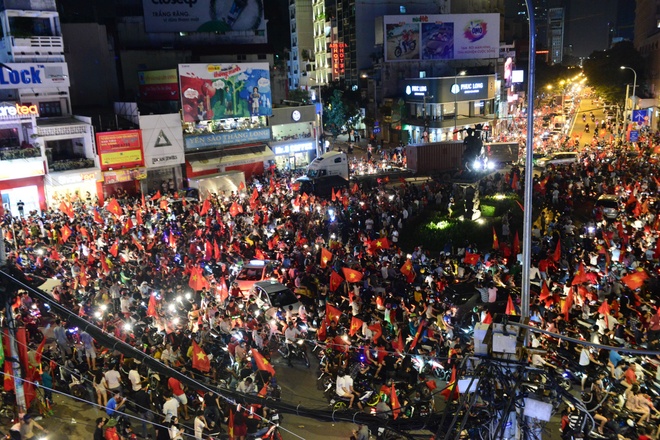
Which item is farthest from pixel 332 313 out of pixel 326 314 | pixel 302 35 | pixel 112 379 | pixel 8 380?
pixel 302 35

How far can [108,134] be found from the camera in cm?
3288

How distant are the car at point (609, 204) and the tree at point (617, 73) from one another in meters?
40.7

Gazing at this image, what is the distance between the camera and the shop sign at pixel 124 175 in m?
33.2

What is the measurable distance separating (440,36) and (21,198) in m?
45.2

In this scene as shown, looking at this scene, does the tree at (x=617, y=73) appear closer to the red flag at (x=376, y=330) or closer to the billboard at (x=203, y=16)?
the billboard at (x=203, y=16)

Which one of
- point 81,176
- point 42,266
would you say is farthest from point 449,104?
point 42,266

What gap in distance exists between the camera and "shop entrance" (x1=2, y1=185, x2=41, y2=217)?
1177 inches

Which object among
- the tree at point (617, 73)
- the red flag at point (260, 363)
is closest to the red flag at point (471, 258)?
the red flag at point (260, 363)

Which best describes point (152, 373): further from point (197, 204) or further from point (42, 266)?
point (197, 204)

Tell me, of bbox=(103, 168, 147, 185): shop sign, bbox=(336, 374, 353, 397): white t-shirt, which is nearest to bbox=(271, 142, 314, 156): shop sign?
bbox=(103, 168, 147, 185): shop sign

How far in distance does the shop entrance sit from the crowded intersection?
15.0 feet

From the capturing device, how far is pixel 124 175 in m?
33.8

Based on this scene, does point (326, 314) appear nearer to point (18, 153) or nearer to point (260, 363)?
point (260, 363)

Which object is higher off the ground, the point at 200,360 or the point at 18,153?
the point at 18,153
